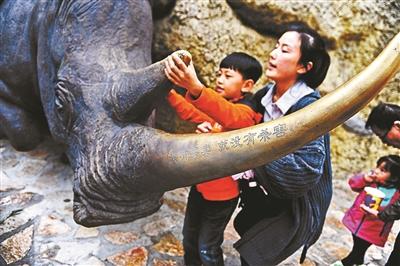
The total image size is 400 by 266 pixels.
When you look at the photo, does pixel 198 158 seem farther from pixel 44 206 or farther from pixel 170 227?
pixel 44 206

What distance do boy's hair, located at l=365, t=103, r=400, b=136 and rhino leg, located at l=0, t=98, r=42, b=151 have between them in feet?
7.36

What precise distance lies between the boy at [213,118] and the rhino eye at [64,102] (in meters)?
0.47

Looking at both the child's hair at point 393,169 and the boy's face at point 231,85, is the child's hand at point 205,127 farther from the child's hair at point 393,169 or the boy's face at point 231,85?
the child's hair at point 393,169

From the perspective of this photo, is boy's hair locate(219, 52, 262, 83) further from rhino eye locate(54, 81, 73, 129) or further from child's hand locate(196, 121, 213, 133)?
rhino eye locate(54, 81, 73, 129)

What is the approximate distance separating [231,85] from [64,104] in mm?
760

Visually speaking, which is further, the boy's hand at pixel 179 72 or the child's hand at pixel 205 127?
the child's hand at pixel 205 127

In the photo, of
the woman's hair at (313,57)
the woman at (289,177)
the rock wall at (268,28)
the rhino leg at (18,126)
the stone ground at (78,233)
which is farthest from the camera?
the rhino leg at (18,126)

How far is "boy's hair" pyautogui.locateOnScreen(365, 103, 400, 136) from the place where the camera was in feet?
7.45

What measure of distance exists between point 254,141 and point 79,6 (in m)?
1.46

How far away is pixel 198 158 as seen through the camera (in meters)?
1.65

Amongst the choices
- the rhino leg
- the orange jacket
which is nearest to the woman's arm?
the orange jacket

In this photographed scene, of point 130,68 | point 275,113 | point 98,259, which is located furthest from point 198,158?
point 98,259

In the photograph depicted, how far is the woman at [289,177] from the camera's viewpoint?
1.91 meters

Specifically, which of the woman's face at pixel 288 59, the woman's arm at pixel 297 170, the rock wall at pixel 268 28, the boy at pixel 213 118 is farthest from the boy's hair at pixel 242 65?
the rock wall at pixel 268 28
